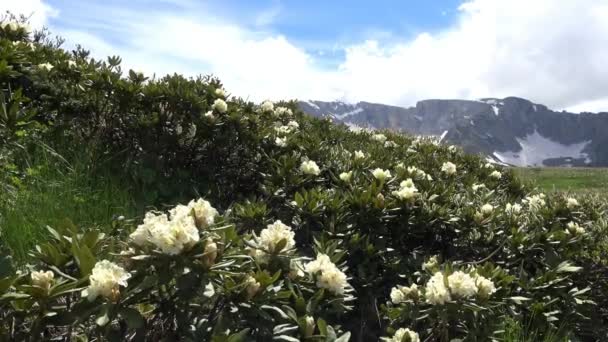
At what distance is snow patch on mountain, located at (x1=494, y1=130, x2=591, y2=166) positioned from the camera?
166 meters

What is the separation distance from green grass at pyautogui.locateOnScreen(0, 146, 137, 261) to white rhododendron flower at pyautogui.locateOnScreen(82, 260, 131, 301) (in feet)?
4.31

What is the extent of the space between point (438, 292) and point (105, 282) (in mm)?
1346

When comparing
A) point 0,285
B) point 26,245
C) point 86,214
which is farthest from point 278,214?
point 0,285

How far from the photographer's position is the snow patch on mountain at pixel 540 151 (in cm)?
16588

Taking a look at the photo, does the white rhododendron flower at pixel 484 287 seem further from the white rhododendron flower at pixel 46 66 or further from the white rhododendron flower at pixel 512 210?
the white rhododendron flower at pixel 46 66

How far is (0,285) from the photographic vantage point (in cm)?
148

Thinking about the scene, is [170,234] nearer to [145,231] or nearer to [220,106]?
[145,231]

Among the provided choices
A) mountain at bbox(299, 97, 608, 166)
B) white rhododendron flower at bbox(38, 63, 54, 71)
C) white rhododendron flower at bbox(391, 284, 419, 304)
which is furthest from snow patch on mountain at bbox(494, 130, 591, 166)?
white rhododendron flower at bbox(391, 284, 419, 304)

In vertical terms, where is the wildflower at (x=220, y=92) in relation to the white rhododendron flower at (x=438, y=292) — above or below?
above

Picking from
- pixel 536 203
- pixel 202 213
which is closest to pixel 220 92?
pixel 202 213

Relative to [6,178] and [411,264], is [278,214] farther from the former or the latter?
[6,178]

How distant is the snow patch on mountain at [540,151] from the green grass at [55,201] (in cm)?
17128

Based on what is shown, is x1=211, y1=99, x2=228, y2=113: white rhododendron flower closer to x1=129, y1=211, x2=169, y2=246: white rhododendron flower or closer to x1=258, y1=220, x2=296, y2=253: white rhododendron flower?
x1=258, y1=220, x2=296, y2=253: white rhododendron flower

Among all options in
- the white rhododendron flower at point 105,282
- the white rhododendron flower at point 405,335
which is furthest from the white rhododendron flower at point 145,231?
the white rhododendron flower at point 405,335
